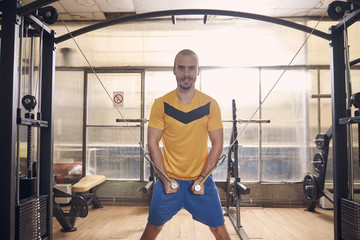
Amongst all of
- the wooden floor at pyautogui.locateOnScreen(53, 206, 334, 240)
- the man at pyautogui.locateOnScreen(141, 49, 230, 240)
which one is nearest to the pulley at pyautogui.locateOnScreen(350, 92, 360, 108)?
the man at pyautogui.locateOnScreen(141, 49, 230, 240)

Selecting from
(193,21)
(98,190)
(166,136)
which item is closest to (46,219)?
(166,136)

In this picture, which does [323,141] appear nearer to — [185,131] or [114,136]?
[185,131]

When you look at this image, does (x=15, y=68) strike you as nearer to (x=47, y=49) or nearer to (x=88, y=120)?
(x=47, y=49)

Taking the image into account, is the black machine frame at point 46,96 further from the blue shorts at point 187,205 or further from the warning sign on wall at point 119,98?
the warning sign on wall at point 119,98

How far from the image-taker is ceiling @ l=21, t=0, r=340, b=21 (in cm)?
399

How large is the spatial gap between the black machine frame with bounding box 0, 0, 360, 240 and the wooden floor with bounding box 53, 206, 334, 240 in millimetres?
1069

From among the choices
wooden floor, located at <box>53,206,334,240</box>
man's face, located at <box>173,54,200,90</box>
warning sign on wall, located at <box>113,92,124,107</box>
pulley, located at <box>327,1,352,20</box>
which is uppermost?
pulley, located at <box>327,1,352,20</box>

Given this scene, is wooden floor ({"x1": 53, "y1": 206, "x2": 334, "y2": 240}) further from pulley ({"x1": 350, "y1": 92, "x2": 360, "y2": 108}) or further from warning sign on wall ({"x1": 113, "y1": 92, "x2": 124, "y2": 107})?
pulley ({"x1": 350, "y1": 92, "x2": 360, "y2": 108})

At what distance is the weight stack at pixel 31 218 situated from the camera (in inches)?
67.2

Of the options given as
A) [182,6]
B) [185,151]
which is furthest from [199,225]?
[182,6]

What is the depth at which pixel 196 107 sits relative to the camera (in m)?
1.85

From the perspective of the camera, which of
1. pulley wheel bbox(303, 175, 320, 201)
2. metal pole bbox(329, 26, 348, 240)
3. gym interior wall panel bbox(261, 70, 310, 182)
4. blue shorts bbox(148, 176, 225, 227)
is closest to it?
blue shorts bbox(148, 176, 225, 227)

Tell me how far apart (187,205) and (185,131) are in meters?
0.47

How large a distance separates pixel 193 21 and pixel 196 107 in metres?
2.97
